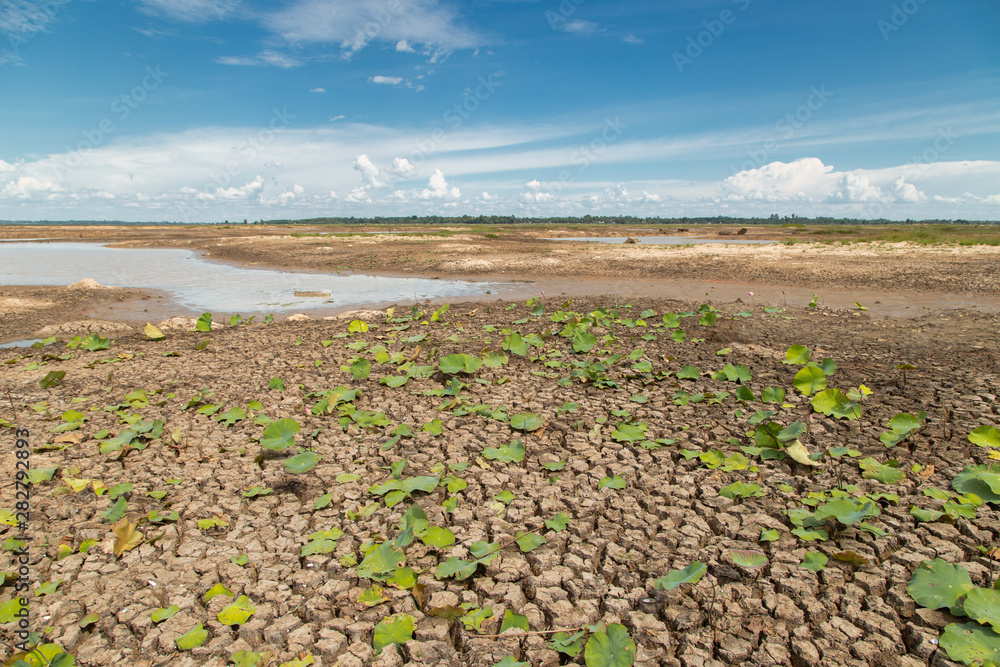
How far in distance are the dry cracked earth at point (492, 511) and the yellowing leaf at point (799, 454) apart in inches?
3.0

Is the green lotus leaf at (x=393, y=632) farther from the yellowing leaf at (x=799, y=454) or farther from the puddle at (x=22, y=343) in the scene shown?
the puddle at (x=22, y=343)

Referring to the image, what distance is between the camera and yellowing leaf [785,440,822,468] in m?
3.65

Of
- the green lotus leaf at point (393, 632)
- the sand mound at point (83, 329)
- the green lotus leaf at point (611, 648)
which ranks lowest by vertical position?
the green lotus leaf at point (393, 632)

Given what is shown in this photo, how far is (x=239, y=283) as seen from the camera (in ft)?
59.3

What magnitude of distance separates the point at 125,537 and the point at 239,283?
17233 mm

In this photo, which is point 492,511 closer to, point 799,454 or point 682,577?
point 682,577

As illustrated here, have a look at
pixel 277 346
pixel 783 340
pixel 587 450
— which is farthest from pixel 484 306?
pixel 587 450

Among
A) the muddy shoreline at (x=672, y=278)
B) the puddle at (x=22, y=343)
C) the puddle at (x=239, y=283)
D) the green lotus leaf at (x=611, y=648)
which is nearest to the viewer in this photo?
the green lotus leaf at (x=611, y=648)

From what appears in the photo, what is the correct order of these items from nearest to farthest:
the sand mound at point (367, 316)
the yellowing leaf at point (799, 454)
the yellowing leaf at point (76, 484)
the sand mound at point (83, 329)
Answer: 1. the yellowing leaf at point (76, 484)
2. the yellowing leaf at point (799, 454)
3. the sand mound at point (83, 329)
4. the sand mound at point (367, 316)

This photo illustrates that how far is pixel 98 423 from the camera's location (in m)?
4.74

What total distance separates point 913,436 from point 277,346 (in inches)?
320

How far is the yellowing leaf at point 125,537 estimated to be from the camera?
2877 mm

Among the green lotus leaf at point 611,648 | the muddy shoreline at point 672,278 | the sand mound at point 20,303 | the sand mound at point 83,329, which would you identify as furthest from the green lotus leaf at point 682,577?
the sand mound at point 20,303

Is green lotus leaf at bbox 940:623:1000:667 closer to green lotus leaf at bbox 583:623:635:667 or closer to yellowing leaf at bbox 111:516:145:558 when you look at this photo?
green lotus leaf at bbox 583:623:635:667
